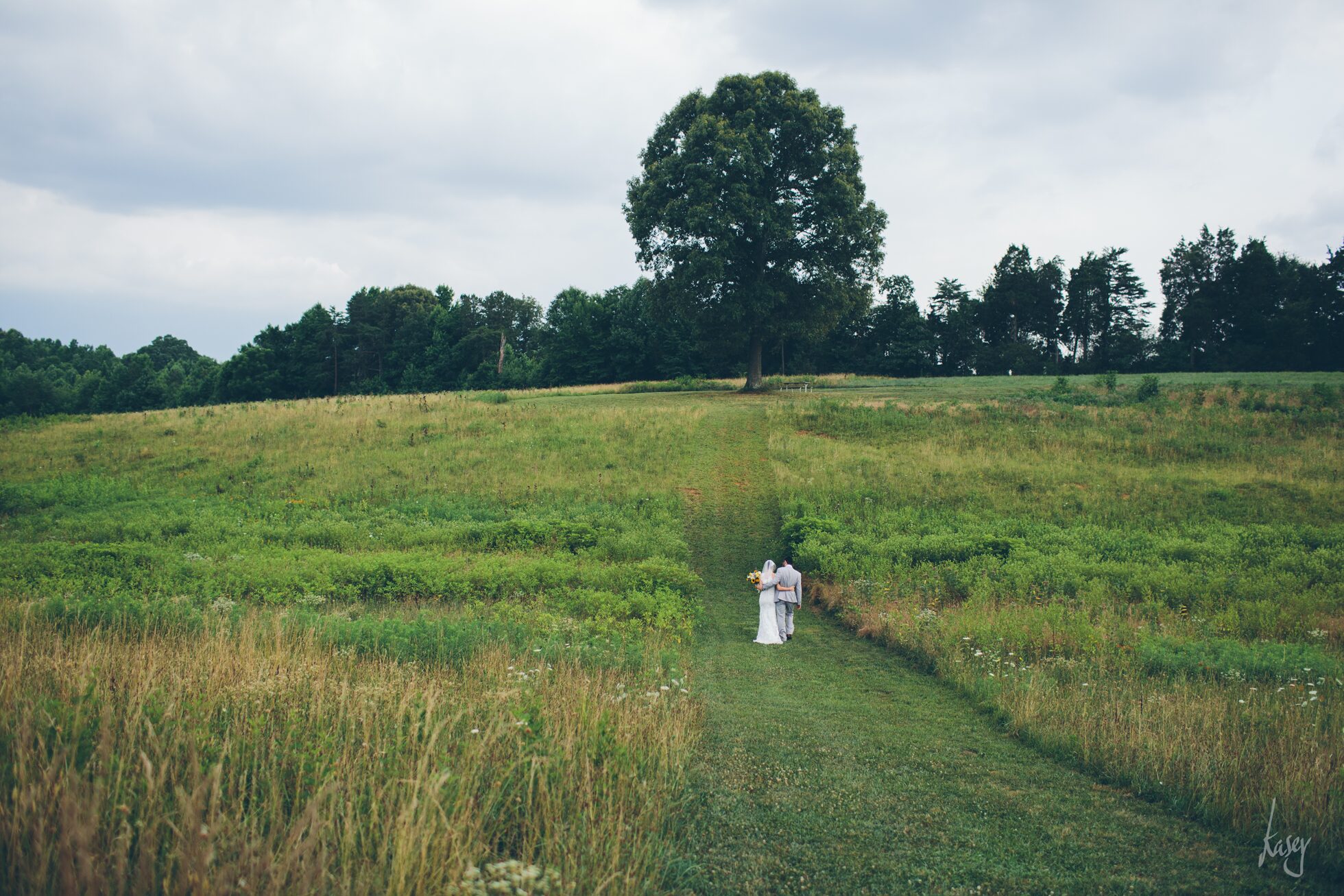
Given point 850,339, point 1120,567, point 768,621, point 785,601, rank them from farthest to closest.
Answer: point 850,339 → point 1120,567 → point 785,601 → point 768,621

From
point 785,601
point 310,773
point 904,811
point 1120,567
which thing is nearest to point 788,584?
point 785,601

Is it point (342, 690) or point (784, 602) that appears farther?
point (784, 602)

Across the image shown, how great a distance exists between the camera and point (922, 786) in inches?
273

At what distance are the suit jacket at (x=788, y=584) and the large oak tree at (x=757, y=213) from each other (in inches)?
1072

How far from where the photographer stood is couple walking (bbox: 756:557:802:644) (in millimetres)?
13859

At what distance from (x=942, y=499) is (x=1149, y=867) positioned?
60.4 feet

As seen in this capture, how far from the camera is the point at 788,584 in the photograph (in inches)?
566

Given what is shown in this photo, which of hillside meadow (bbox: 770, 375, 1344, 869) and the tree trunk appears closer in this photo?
hillside meadow (bbox: 770, 375, 1344, 869)

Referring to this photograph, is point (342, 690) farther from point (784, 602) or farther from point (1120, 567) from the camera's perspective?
point (1120, 567)

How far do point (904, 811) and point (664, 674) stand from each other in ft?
12.9

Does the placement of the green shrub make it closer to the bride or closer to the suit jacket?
the suit jacket

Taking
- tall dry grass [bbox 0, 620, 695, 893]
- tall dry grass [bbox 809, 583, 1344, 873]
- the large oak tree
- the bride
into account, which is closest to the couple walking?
the bride

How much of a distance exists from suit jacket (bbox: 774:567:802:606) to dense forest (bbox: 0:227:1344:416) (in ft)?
195

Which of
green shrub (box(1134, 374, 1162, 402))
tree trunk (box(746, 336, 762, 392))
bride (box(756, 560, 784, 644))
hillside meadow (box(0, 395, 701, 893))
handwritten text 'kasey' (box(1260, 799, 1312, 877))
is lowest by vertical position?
bride (box(756, 560, 784, 644))
